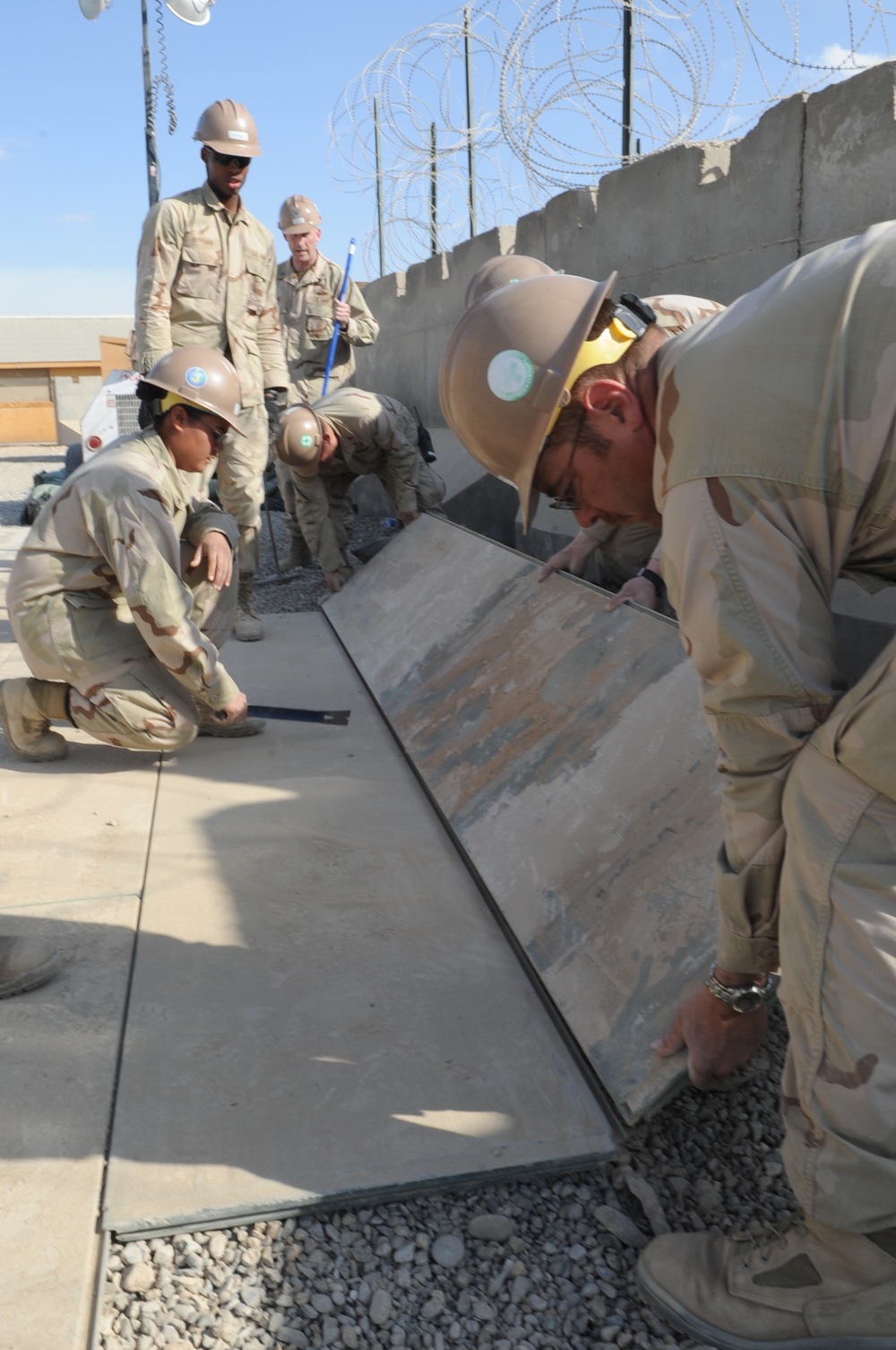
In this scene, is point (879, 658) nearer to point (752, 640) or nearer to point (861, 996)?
point (752, 640)

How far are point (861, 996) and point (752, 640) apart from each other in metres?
0.49

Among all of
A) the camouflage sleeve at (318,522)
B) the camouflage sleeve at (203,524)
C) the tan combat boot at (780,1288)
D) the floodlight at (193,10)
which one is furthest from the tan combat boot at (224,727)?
the floodlight at (193,10)

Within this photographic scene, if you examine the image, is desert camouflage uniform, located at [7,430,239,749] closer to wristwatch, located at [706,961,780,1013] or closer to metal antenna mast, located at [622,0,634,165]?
wristwatch, located at [706,961,780,1013]

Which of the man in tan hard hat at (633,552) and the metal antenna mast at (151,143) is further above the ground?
the metal antenna mast at (151,143)

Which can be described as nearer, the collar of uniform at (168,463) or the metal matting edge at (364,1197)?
the metal matting edge at (364,1197)

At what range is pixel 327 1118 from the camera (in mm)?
2023

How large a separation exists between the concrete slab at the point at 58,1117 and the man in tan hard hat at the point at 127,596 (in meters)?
1.10

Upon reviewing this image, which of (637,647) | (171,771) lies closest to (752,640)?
(637,647)

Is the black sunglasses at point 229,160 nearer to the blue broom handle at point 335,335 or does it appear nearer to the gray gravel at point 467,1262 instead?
the blue broom handle at point 335,335

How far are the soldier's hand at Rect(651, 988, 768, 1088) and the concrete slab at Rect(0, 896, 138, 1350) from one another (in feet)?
3.26

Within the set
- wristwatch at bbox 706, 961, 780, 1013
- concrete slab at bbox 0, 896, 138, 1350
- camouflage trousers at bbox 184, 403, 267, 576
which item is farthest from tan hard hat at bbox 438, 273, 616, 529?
camouflage trousers at bbox 184, 403, 267, 576

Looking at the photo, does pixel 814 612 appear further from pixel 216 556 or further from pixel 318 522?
pixel 318 522

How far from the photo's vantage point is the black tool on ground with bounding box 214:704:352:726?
164 inches

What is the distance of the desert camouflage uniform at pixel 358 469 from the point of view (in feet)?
20.8
